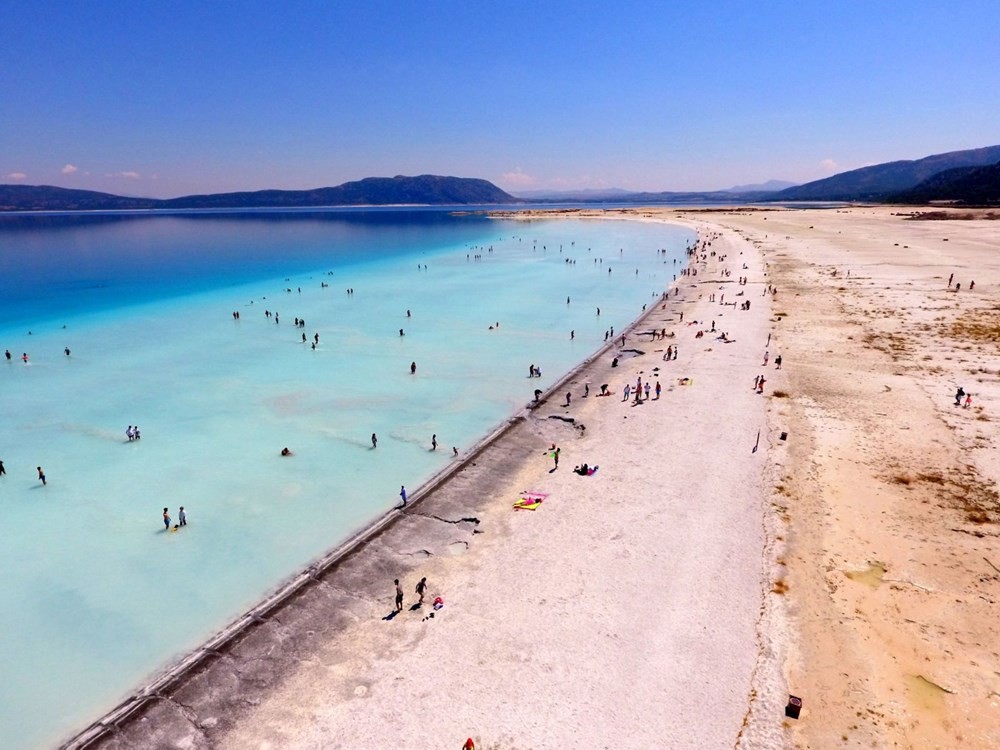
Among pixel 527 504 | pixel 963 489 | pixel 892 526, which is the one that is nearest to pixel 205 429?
pixel 527 504

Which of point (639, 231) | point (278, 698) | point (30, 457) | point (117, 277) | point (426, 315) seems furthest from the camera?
point (639, 231)

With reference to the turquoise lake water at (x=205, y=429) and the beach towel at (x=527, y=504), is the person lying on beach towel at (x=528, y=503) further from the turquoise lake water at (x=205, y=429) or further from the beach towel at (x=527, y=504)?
the turquoise lake water at (x=205, y=429)

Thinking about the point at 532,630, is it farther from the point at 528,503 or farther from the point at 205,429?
the point at 205,429

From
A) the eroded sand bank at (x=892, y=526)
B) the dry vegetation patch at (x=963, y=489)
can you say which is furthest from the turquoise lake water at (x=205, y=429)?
the dry vegetation patch at (x=963, y=489)

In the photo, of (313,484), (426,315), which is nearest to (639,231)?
(426,315)

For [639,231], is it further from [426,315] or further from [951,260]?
[426,315]
